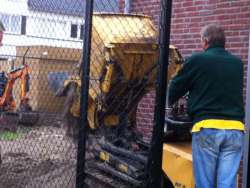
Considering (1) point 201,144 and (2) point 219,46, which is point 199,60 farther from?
(1) point 201,144

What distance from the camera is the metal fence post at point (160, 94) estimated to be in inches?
141

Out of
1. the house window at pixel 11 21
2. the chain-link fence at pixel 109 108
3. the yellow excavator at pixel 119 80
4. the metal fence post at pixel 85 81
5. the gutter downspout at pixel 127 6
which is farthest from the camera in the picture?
the house window at pixel 11 21

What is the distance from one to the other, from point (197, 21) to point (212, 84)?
2.96 m

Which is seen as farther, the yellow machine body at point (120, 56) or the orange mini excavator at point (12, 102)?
the orange mini excavator at point (12, 102)

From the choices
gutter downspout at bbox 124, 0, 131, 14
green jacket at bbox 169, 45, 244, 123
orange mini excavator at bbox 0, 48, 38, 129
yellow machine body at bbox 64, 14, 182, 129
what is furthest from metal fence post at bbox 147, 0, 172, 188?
orange mini excavator at bbox 0, 48, 38, 129

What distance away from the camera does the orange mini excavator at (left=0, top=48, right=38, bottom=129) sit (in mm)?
12266

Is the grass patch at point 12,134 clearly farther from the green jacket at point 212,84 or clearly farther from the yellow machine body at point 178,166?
the green jacket at point 212,84

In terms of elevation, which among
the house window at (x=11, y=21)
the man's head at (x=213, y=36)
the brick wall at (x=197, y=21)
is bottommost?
the man's head at (x=213, y=36)

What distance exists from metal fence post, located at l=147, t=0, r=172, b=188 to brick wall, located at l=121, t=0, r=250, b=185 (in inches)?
93.4

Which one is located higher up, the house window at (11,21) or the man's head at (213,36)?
the house window at (11,21)

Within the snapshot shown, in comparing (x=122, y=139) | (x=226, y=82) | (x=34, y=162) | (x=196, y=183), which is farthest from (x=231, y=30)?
(x=34, y=162)

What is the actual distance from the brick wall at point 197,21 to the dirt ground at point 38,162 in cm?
139

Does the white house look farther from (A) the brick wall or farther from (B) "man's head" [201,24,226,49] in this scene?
(B) "man's head" [201,24,226,49]

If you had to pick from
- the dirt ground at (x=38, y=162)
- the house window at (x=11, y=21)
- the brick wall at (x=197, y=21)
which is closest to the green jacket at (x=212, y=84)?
the brick wall at (x=197, y=21)
